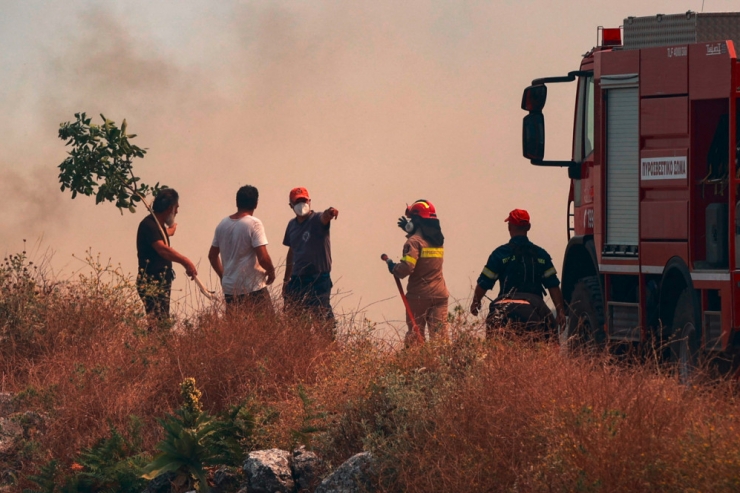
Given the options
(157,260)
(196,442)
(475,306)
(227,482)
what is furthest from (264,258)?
(227,482)

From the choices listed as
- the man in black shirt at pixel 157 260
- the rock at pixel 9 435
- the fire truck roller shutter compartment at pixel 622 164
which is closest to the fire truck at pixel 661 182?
the fire truck roller shutter compartment at pixel 622 164

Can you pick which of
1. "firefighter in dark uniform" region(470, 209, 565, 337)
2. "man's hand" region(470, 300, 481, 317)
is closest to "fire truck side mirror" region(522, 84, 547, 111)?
"firefighter in dark uniform" region(470, 209, 565, 337)

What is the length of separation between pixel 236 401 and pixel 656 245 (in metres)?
3.60

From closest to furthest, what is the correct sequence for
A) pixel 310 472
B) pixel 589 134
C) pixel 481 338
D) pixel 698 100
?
1. pixel 310 472
2. pixel 481 338
3. pixel 698 100
4. pixel 589 134

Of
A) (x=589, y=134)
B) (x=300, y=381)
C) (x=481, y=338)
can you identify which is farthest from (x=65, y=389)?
(x=589, y=134)

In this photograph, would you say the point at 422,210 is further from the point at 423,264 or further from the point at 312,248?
the point at 312,248

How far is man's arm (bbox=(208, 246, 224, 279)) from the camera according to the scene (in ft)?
32.3

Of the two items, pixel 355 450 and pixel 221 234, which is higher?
pixel 221 234

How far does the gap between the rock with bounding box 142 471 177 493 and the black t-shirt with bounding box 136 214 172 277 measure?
416 cm

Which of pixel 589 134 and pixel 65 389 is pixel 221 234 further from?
pixel 589 134

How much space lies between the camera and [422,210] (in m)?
11.0

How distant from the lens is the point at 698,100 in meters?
7.64

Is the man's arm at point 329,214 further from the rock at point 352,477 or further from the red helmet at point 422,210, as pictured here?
the rock at point 352,477

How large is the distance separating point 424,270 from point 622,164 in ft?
10.4
